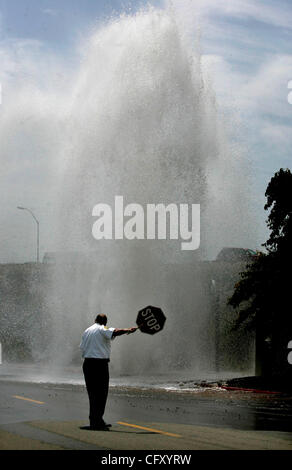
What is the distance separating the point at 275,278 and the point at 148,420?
9.87m

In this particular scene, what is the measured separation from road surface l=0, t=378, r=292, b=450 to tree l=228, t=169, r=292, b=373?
11.6 ft

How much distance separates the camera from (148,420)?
1162cm

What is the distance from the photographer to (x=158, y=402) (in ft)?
49.2

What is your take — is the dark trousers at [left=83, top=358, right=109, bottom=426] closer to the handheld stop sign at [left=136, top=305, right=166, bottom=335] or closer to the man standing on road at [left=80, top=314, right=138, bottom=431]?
the man standing on road at [left=80, top=314, right=138, bottom=431]

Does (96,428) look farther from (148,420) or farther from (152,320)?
(152,320)

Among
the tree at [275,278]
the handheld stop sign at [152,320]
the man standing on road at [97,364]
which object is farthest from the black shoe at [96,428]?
the tree at [275,278]

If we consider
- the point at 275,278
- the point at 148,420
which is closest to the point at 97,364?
the point at 148,420

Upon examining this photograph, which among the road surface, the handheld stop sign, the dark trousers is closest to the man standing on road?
the dark trousers

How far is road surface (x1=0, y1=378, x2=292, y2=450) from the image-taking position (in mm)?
9023

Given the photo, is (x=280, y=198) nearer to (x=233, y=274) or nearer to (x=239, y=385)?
(x=239, y=385)

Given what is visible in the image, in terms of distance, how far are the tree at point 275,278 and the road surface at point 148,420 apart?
352 cm
